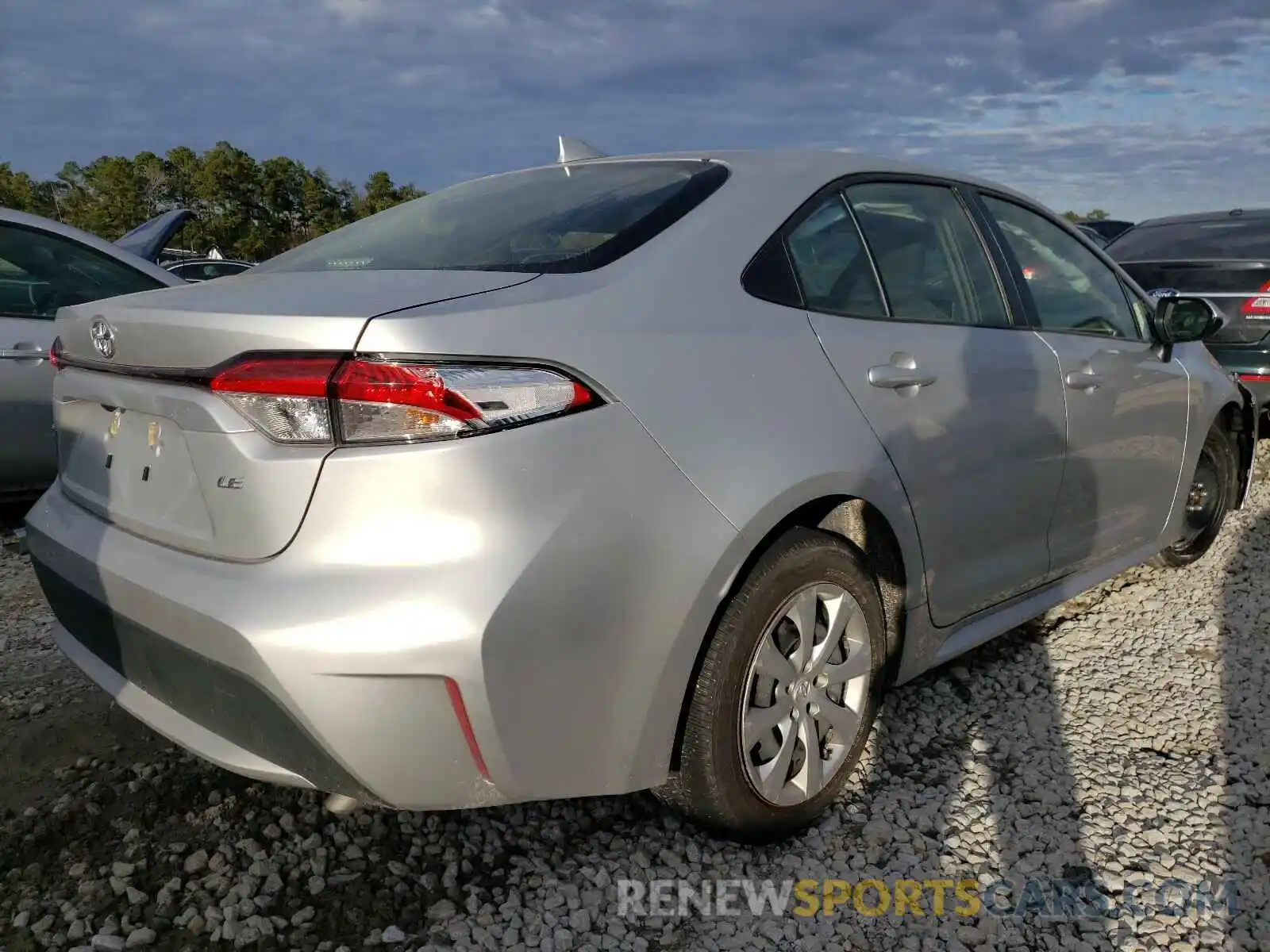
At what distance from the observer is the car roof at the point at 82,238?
4.59 m

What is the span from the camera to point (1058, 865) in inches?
89.2

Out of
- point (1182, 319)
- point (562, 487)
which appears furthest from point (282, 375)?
point (1182, 319)

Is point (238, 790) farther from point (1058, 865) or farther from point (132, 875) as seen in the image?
point (1058, 865)

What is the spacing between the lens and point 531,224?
2.30 metres

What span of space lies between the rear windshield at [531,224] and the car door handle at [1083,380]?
136cm

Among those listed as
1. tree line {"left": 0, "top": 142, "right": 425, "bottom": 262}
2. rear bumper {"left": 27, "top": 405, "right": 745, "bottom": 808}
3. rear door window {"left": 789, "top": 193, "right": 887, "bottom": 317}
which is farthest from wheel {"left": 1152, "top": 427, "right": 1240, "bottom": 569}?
tree line {"left": 0, "top": 142, "right": 425, "bottom": 262}

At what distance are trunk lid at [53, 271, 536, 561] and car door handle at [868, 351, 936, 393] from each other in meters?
0.90

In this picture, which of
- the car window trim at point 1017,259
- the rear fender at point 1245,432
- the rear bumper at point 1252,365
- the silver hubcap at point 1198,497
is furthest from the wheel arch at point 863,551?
the rear bumper at point 1252,365

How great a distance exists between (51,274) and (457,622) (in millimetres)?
3969

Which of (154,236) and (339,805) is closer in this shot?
(339,805)

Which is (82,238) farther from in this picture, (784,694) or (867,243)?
(784,694)

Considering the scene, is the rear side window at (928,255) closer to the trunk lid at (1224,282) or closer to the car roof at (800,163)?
the car roof at (800,163)

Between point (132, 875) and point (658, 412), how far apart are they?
5.09ft

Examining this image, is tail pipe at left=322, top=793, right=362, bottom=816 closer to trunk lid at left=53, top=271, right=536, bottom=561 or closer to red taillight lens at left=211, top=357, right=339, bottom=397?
trunk lid at left=53, top=271, right=536, bottom=561
